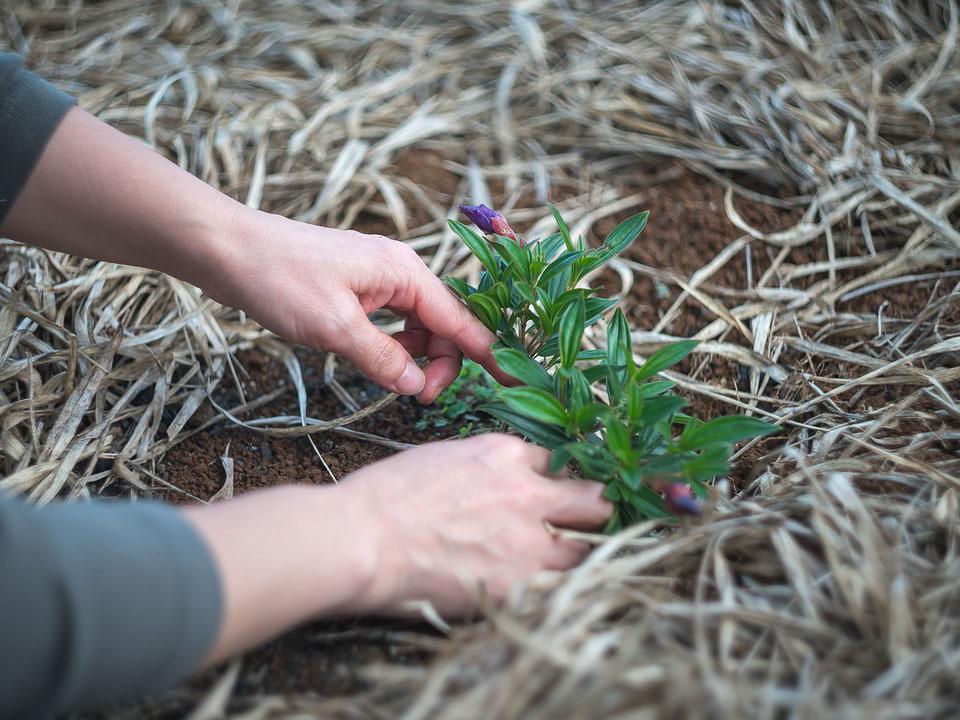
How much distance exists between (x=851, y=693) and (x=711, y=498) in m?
0.35

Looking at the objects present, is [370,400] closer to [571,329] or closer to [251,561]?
[571,329]

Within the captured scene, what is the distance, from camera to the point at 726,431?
4.50 ft

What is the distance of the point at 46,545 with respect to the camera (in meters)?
0.96

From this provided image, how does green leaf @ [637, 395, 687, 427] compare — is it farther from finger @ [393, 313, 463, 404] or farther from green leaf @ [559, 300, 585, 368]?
finger @ [393, 313, 463, 404]

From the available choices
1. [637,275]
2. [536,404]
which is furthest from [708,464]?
[637,275]

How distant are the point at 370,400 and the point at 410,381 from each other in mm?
417

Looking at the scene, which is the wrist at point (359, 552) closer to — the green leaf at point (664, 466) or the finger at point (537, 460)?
the finger at point (537, 460)

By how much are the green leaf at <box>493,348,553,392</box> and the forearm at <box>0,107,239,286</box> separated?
572 mm

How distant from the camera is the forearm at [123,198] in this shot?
154 cm

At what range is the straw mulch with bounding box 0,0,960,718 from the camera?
112cm

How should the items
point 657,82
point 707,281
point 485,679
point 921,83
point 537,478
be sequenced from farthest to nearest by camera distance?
point 657,82 → point 921,83 → point 707,281 → point 537,478 → point 485,679

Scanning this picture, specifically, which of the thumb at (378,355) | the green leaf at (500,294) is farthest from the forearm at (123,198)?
the green leaf at (500,294)

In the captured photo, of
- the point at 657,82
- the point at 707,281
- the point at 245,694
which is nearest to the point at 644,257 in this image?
the point at 707,281

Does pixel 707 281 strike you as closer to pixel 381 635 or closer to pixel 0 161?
pixel 381 635
